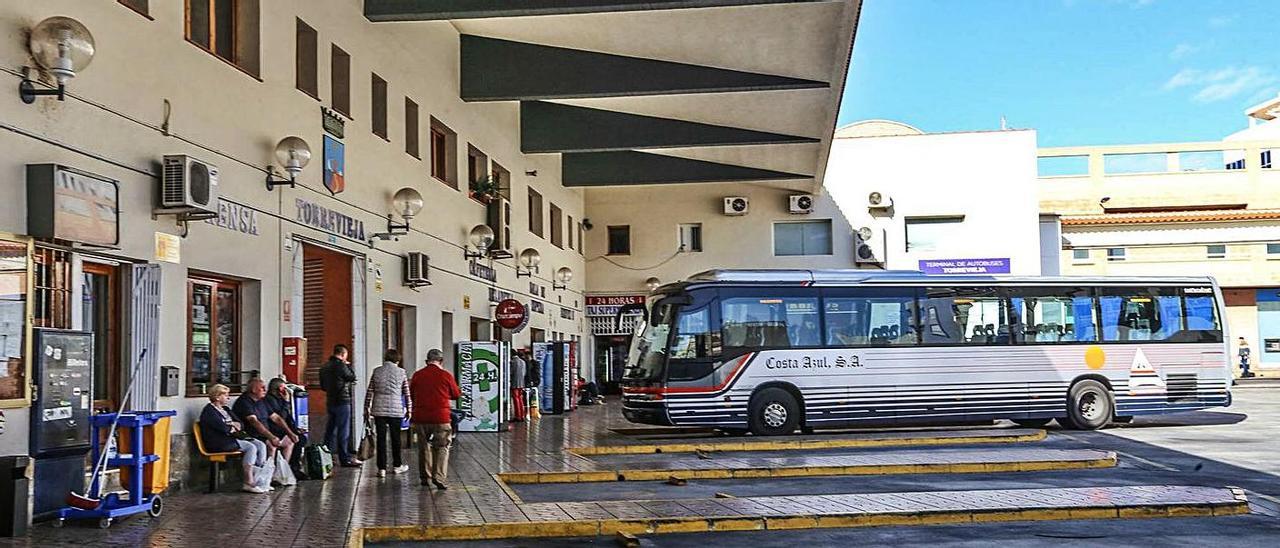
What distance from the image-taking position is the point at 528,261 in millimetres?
26422

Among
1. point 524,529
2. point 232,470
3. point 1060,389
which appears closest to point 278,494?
point 232,470

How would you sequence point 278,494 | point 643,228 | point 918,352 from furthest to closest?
point 643,228 < point 918,352 < point 278,494

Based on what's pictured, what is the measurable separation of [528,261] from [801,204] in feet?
42.0

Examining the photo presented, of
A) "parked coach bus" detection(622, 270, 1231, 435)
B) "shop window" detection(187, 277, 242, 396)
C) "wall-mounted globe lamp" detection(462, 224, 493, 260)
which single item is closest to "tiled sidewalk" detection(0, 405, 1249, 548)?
"shop window" detection(187, 277, 242, 396)

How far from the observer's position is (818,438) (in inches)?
758

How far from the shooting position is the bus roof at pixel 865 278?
20453mm

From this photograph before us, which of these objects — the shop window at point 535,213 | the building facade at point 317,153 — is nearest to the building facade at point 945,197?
the building facade at point 317,153

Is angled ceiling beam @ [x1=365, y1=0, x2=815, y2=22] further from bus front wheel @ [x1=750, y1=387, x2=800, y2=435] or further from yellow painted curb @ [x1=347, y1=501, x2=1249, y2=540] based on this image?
yellow painted curb @ [x1=347, y1=501, x2=1249, y2=540]

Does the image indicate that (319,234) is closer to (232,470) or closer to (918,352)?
(232,470)

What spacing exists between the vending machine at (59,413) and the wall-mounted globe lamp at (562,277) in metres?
21.5

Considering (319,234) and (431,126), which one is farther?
(431,126)

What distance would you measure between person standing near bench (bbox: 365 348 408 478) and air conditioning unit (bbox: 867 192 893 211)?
25.7 m

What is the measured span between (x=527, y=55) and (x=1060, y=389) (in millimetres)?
10875

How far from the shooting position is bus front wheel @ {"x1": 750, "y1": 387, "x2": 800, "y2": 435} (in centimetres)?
2023
